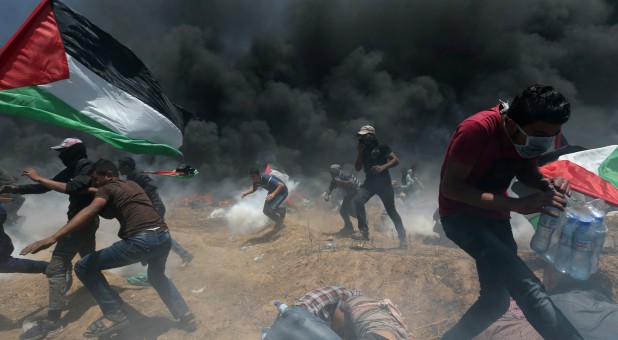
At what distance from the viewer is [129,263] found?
9.41ft

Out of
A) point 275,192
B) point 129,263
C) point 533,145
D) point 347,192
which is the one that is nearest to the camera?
point 533,145

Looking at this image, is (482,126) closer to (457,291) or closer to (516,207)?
(516,207)

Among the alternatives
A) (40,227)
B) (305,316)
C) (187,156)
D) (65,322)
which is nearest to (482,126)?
(305,316)

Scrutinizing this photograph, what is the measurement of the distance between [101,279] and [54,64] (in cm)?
226

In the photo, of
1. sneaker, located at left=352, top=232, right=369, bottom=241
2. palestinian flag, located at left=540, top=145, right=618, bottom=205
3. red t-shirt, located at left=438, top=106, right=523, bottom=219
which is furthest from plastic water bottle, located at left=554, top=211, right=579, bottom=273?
sneaker, located at left=352, top=232, right=369, bottom=241

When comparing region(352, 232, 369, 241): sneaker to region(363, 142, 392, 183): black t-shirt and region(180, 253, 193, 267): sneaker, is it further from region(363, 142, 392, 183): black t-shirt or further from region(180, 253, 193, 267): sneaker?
region(180, 253, 193, 267): sneaker

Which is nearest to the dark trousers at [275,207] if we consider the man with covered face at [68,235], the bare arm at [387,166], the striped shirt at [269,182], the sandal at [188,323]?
the striped shirt at [269,182]

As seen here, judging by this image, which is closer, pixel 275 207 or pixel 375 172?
pixel 375 172

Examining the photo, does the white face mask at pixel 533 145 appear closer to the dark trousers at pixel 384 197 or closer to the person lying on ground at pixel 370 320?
the person lying on ground at pixel 370 320

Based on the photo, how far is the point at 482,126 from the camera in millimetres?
1814

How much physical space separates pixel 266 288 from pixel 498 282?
8.64 ft

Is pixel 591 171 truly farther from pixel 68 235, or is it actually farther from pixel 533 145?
pixel 68 235

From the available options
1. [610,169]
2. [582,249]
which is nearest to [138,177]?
[582,249]

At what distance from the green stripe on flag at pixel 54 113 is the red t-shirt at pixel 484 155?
3.32 metres
